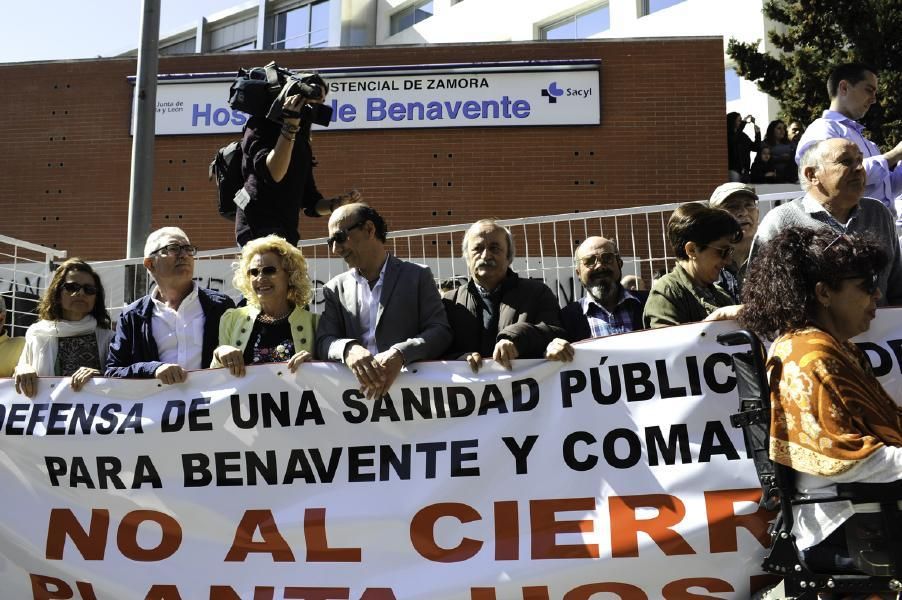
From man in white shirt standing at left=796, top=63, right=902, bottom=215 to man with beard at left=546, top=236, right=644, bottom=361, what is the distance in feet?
4.85

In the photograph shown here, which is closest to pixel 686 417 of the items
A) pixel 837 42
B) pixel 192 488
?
pixel 192 488

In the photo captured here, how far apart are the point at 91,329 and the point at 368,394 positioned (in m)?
1.86

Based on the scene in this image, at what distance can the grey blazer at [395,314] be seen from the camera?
4.55 meters

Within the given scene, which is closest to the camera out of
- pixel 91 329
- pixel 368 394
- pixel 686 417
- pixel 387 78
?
pixel 686 417

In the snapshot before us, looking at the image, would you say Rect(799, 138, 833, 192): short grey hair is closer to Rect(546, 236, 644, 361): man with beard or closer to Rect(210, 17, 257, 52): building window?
Rect(546, 236, 644, 361): man with beard

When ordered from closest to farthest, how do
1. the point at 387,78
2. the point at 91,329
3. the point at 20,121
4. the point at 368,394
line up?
the point at 368,394, the point at 91,329, the point at 387,78, the point at 20,121

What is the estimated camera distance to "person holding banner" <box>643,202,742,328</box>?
4406mm

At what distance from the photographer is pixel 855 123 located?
19.5ft

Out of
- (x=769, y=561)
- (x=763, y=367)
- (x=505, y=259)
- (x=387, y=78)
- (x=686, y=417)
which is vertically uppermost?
(x=387, y=78)

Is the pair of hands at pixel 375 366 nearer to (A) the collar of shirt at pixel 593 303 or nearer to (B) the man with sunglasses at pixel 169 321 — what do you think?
(B) the man with sunglasses at pixel 169 321

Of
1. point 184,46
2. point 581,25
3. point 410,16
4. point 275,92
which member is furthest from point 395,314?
point 184,46

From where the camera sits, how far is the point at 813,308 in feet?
10.4

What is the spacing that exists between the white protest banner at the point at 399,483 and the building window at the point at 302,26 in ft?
113

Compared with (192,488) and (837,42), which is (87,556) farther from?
(837,42)
